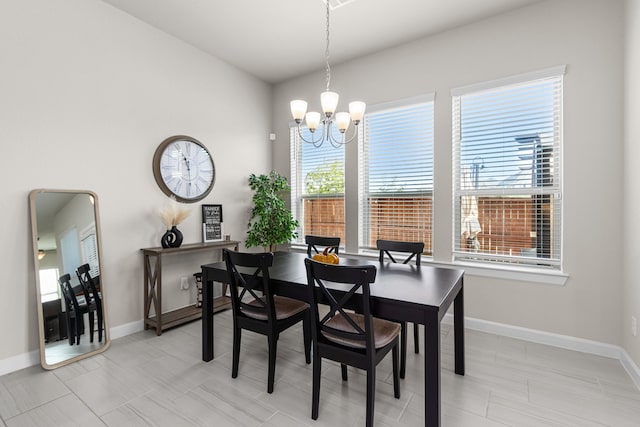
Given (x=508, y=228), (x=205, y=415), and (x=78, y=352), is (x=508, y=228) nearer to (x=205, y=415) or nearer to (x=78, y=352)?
(x=205, y=415)

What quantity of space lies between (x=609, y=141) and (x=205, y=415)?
3.71m

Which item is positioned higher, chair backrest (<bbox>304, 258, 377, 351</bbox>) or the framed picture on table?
the framed picture on table

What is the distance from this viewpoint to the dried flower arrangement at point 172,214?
3234mm

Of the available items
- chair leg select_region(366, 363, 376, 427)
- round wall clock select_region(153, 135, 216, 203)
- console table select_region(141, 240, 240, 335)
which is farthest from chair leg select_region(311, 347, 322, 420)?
round wall clock select_region(153, 135, 216, 203)

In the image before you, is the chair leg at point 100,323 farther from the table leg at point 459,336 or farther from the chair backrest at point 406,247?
the table leg at point 459,336

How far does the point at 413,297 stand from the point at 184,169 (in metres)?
2.96

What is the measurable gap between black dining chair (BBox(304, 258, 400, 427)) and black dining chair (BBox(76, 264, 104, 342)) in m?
2.17

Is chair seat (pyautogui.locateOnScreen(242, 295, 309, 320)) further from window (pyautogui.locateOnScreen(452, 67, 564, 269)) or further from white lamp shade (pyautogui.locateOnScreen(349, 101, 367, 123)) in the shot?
window (pyautogui.locateOnScreen(452, 67, 564, 269))

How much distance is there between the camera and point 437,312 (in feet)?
5.26

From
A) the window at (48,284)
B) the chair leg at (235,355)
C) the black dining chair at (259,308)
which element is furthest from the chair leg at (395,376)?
the window at (48,284)

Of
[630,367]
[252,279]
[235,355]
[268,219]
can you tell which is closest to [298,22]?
[268,219]

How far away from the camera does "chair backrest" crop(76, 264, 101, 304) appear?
2.72 meters

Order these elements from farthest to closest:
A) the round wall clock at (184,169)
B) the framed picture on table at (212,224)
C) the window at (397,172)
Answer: the framed picture on table at (212,224), the window at (397,172), the round wall clock at (184,169)

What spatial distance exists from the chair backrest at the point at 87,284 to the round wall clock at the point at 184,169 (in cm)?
107
